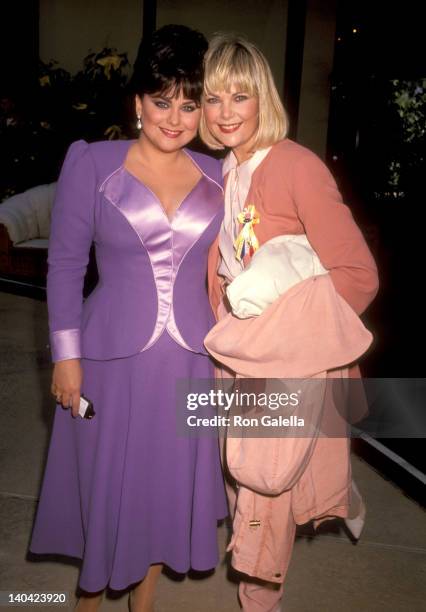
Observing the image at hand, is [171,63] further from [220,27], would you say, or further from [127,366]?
[220,27]

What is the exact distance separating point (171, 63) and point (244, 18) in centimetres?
701

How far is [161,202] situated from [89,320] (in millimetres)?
402

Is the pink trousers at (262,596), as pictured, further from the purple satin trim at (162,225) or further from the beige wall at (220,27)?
the beige wall at (220,27)

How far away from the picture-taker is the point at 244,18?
27.3 feet

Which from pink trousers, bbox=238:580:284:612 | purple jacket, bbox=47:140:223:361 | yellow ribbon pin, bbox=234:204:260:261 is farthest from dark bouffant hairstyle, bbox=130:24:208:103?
pink trousers, bbox=238:580:284:612

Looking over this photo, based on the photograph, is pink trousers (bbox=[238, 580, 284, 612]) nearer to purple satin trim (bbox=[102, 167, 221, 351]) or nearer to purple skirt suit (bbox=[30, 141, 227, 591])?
purple skirt suit (bbox=[30, 141, 227, 591])

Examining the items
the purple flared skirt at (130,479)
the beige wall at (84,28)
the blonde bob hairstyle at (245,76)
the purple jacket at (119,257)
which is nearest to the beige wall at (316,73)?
the beige wall at (84,28)

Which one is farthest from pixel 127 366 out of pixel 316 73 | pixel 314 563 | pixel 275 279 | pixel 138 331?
pixel 316 73

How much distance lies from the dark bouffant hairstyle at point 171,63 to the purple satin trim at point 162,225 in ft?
0.84

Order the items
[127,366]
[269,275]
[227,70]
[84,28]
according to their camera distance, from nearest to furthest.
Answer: [269,275], [227,70], [127,366], [84,28]

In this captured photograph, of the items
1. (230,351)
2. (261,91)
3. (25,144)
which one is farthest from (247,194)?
(25,144)

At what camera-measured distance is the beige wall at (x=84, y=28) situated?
852cm

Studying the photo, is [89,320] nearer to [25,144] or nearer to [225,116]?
[225,116]

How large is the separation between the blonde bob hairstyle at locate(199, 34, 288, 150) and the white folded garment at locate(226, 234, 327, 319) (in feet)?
1.18
